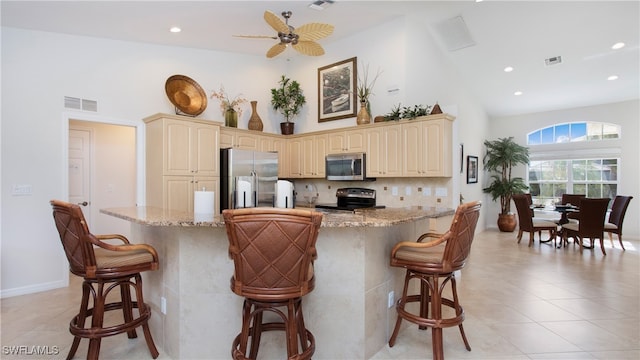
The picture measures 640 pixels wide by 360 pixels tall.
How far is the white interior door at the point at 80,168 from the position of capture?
523 centimetres

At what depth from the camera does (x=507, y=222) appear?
806 centimetres

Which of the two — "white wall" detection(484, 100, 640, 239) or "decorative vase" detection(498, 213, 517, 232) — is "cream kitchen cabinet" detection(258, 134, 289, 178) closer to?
"decorative vase" detection(498, 213, 517, 232)

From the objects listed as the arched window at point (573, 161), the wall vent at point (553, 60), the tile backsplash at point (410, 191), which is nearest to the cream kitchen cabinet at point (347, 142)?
the tile backsplash at point (410, 191)

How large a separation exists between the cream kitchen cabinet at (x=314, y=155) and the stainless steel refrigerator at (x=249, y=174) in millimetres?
558

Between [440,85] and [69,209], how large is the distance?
5.52 m

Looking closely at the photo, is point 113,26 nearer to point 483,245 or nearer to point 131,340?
point 131,340

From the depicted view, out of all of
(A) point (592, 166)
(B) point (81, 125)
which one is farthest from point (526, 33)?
(B) point (81, 125)

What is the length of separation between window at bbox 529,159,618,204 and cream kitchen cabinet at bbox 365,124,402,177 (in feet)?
19.6

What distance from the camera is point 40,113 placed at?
12.7ft

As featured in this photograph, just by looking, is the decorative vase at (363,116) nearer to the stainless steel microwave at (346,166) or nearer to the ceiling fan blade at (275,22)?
the stainless steel microwave at (346,166)

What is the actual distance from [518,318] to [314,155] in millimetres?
3435

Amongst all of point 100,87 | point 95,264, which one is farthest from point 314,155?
point 95,264

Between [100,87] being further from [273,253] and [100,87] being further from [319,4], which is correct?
[273,253]

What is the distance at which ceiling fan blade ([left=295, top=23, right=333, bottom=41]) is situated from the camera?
10.4 ft
